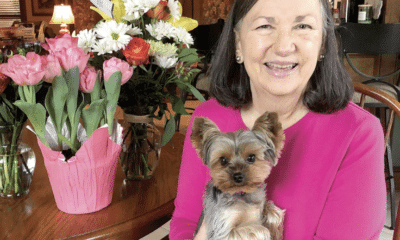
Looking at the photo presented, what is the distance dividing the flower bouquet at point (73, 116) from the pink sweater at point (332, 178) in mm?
345

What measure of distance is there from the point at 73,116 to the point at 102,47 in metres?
0.27

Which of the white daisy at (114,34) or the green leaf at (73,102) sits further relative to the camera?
the white daisy at (114,34)

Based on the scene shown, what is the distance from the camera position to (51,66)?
101cm

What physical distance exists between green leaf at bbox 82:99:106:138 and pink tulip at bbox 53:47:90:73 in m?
0.12

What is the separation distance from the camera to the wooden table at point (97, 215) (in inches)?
41.8

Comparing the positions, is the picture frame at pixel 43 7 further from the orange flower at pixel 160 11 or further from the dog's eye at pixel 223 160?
the dog's eye at pixel 223 160

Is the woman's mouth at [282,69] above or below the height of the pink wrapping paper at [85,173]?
above

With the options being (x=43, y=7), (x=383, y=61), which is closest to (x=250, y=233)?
(x=383, y=61)

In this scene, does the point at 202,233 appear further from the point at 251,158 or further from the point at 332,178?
the point at 332,178

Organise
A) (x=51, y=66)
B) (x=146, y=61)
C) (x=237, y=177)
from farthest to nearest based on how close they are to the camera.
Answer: (x=146, y=61) → (x=51, y=66) → (x=237, y=177)

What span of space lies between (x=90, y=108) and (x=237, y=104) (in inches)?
18.8

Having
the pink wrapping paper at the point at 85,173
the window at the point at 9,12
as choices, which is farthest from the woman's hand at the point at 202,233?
the window at the point at 9,12

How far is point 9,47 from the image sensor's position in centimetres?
125

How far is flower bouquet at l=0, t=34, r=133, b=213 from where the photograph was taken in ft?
3.32
